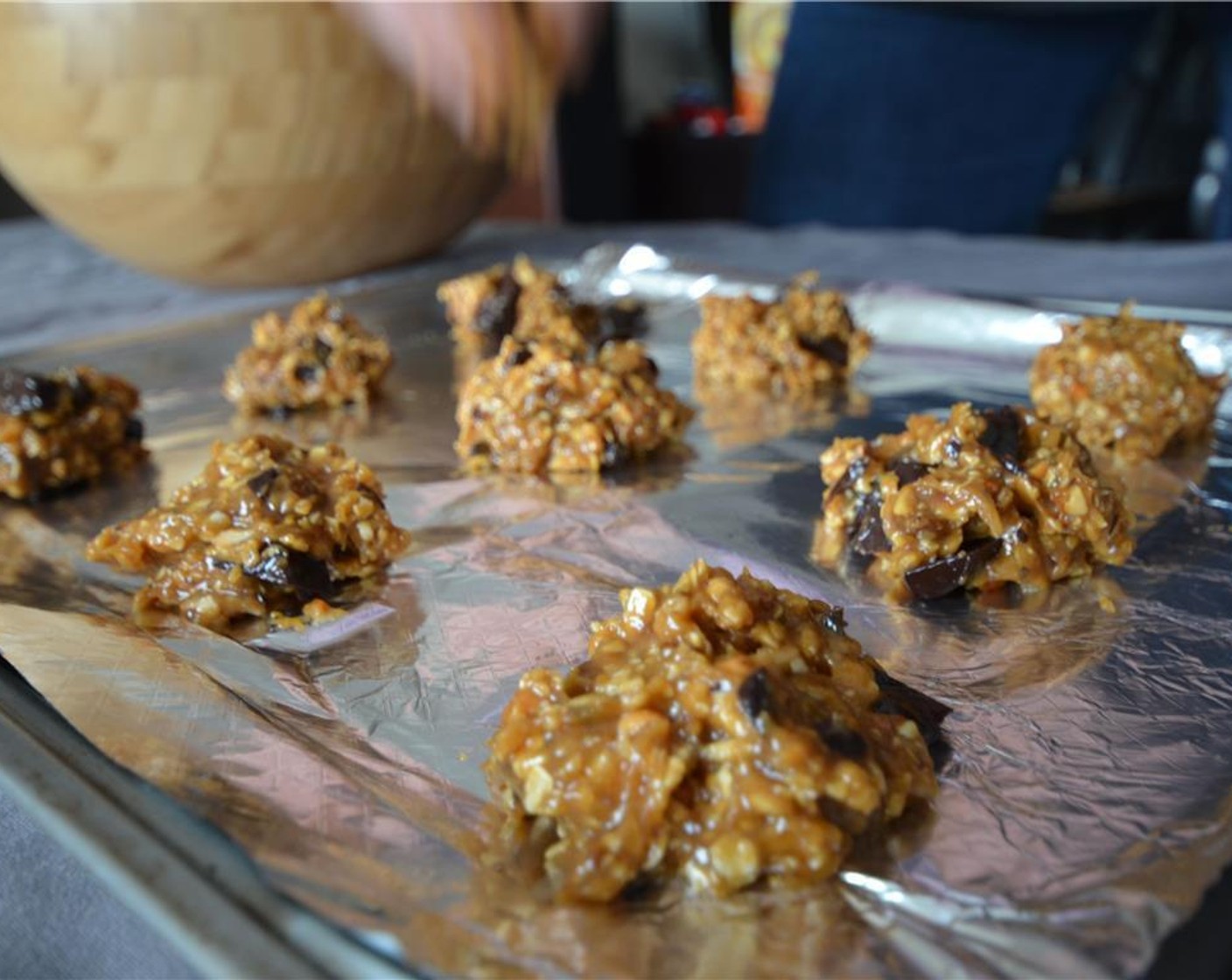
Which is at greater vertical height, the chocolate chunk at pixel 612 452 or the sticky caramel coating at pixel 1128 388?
the sticky caramel coating at pixel 1128 388

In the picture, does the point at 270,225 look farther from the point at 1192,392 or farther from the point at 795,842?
the point at 795,842

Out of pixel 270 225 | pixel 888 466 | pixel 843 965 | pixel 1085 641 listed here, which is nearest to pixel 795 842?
pixel 843 965

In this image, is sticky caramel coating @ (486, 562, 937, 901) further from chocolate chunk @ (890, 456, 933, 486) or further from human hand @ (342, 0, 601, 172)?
human hand @ (342, 0, 601, 172)

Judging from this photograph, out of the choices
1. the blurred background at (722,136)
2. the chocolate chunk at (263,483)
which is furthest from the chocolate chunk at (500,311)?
the blurred background at (722,136)

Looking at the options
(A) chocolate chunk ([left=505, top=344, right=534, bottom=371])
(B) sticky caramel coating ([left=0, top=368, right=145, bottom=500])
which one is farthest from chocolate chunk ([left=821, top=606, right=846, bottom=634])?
(B) sticky caramel coating ([left=0, top=368, right=145, bottom=500])

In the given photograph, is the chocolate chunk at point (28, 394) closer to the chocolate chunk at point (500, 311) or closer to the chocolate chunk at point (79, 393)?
the chocolate chunk at point (79, 393)

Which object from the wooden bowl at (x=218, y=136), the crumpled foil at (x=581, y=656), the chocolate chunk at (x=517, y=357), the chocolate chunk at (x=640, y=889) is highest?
the wooden bowl at (x=218, y=136)

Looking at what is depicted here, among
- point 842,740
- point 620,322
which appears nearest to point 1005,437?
point 842,740
